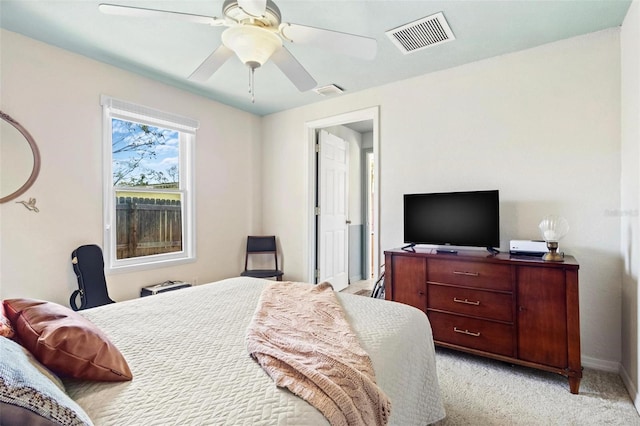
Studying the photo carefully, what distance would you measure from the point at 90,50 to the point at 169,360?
2.82m

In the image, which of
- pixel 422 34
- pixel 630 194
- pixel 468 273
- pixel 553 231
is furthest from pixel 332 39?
pixel 630 194

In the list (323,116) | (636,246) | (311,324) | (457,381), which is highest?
(323,116)

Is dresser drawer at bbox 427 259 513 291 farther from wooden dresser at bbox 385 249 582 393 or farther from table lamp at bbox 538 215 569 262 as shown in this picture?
table lamp at bbox 538 215 569 262

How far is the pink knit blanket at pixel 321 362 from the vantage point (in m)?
0.94

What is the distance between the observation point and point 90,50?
2.69 metres

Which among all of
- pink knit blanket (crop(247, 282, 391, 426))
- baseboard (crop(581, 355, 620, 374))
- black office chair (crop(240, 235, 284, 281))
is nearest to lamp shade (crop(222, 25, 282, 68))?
pink knit blanket (crop(247, 282, 391, 426))

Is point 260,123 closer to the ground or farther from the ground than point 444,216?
farther from the ground

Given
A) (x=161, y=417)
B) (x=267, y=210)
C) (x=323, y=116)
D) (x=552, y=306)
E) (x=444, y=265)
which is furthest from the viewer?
(x=267, y=210)

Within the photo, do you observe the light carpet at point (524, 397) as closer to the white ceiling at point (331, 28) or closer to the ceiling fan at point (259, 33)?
the ceiling fan at point (259, 33)

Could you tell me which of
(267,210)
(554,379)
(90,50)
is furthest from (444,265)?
(90,50)

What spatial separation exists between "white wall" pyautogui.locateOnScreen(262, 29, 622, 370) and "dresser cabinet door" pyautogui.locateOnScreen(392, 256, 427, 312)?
0.60 m

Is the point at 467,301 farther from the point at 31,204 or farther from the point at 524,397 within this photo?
the point at 31,204

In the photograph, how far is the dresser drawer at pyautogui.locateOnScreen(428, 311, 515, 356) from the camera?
7.73 feet

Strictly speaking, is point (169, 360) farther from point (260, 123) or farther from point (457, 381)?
point (260, 123)
